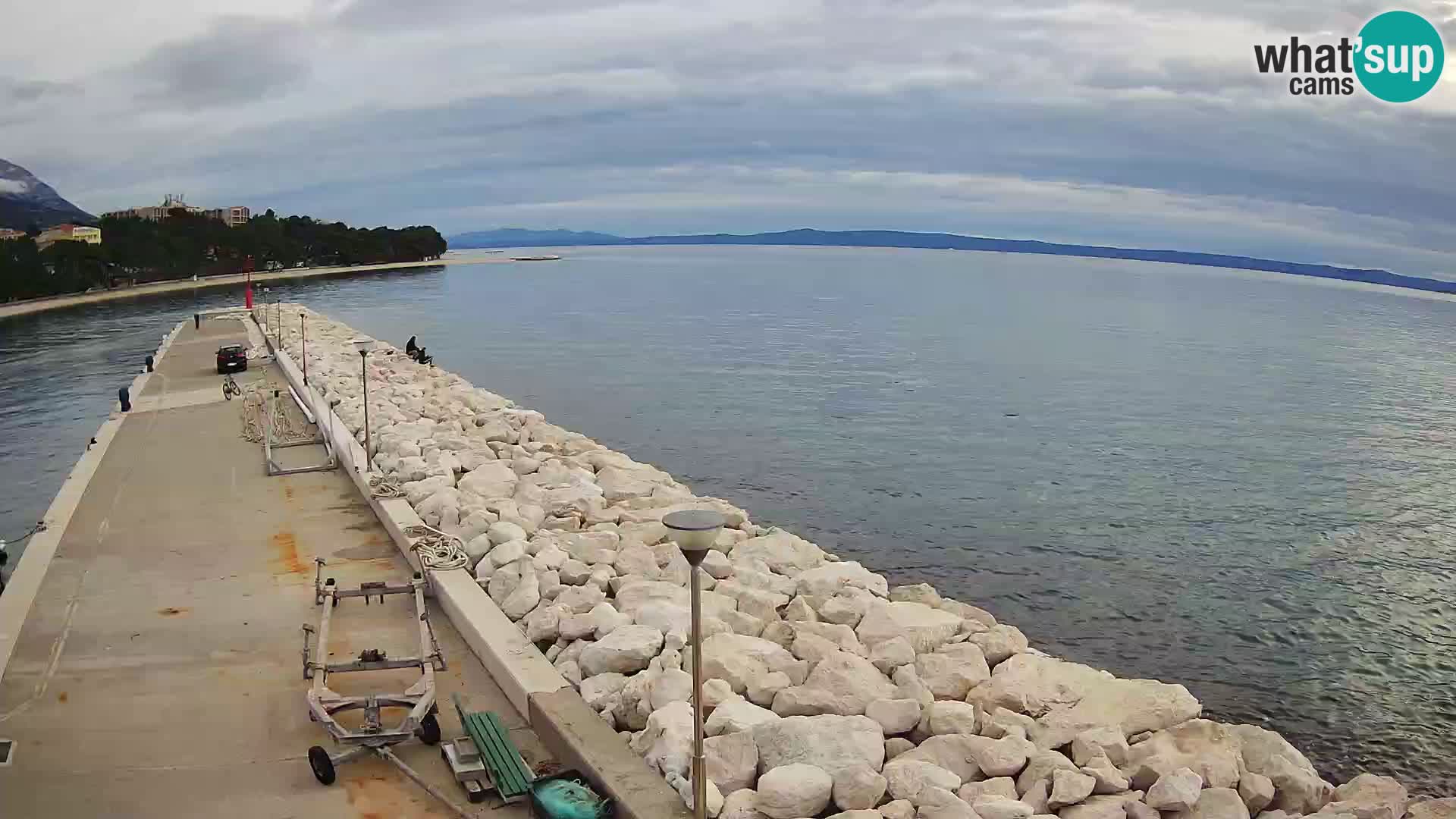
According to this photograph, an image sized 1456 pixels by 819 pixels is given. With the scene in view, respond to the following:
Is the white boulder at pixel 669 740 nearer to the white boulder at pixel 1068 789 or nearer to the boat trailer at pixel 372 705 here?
the boat trailer at pixel 372 705

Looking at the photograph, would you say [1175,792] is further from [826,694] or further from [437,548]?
[437,548]

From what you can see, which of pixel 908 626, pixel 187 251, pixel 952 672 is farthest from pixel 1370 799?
pixel 187 251

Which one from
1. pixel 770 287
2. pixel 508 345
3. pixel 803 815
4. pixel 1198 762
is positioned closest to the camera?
pixel 803 815

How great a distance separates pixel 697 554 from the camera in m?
4.99

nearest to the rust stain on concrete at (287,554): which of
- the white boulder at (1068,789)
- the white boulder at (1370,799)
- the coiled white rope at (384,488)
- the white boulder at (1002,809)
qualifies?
the coiled white rope at (384,488)

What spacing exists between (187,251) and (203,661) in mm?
99760

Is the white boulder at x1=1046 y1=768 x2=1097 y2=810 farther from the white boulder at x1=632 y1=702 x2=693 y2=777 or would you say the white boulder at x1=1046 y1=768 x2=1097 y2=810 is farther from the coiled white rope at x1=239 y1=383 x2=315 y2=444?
the coiled white rope at x1=239 y1=383 x2=315 y2=444

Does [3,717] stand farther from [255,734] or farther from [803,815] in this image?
[803,815]

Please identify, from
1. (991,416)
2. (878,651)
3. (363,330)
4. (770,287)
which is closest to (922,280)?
(770,287)

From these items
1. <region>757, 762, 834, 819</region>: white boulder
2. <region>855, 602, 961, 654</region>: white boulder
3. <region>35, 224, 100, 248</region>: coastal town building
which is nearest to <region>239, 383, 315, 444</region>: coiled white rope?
<region>855, 602, 961, 654</region>: white boulder

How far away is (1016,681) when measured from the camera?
307 inches

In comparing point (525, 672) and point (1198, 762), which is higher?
point (525, 672)

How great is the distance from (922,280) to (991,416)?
90148 mm

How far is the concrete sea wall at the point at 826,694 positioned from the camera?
20.0ft
